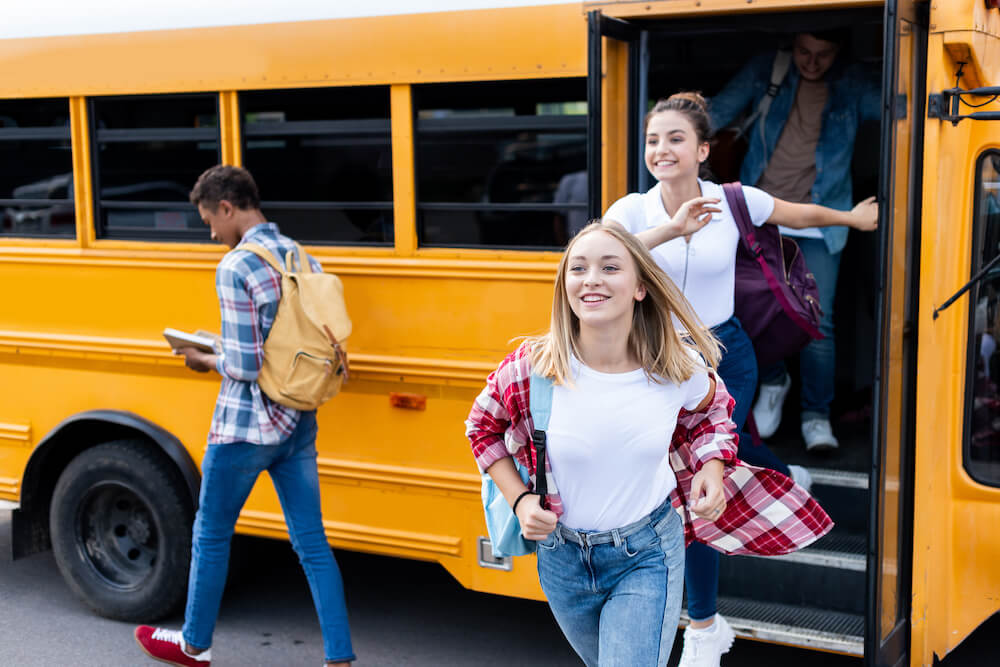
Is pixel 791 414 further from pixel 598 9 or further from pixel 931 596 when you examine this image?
pixel 598 9

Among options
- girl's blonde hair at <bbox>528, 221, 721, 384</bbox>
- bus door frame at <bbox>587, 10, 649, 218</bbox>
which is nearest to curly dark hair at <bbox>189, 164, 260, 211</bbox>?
bus door frame at <bbox>587, 10, 649, 218</bbox>

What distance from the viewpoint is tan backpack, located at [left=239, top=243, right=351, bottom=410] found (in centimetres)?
385

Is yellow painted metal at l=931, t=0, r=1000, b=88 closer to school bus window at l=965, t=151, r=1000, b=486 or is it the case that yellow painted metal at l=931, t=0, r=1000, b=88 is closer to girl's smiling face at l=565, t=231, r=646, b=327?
school bus window at l=965, t=151, r=1000, b=486

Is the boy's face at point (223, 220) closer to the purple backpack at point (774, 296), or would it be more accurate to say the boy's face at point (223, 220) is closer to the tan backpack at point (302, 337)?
the tan backpack at point (302, 337)

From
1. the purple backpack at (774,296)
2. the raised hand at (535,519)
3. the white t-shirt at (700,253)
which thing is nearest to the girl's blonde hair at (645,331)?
the raised hand at (535,519)

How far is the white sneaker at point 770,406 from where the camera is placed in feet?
15.7

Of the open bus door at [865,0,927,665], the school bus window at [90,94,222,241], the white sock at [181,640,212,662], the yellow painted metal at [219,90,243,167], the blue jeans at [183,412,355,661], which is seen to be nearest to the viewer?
the open bus door at [865,0,927,665]

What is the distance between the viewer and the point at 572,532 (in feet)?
8.71

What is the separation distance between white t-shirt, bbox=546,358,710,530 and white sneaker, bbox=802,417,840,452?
6.82ft

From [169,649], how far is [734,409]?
2124 mm

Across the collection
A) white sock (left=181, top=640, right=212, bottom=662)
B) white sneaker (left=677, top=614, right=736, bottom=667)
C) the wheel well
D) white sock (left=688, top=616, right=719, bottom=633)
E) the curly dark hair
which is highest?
the curly dark hair

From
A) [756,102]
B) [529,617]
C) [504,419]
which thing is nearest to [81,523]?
[529,617]

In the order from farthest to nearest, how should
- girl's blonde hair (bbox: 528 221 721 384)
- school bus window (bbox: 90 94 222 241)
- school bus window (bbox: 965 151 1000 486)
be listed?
1. school bus window (bbox: 90 94 222 241)
2. school bus window (bbox: 965 151 1000 486)
3. girl's blonde hair (bbox: 528 221 721 384)

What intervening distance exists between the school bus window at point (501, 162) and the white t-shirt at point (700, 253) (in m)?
0.40
